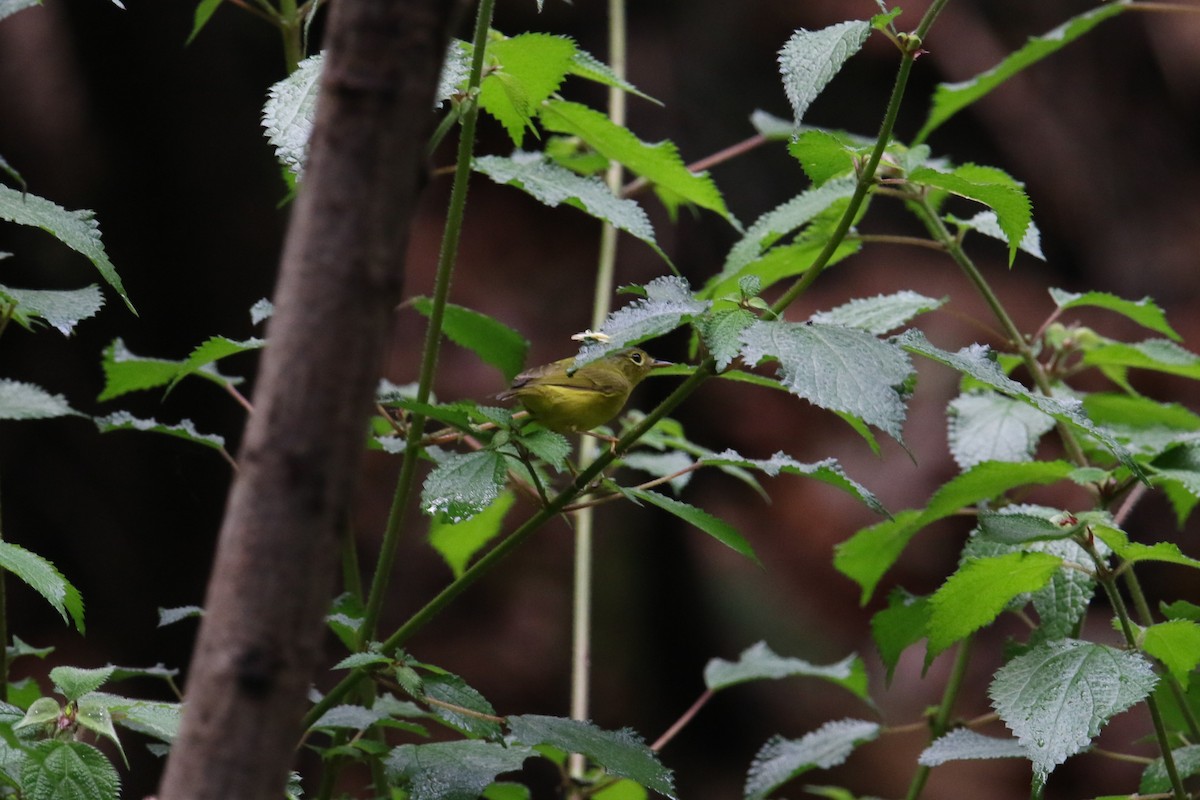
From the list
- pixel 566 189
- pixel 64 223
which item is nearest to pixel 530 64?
pixel 566 189

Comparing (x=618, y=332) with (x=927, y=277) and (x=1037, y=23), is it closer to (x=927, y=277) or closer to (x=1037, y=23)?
(x=927, y=277)

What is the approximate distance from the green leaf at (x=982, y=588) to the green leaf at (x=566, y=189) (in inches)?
11.6

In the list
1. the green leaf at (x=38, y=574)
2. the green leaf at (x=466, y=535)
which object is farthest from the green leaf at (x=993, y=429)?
the green leaf at (x=38, y=574)

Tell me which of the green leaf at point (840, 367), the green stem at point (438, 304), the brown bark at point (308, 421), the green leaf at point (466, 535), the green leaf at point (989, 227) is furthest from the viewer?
the green leaf at point (466, 535)

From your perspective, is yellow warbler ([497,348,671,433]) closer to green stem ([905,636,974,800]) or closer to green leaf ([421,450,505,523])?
green leaf ([421,450,505,523])

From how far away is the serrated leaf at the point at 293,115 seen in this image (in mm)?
639

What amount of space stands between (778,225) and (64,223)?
506 millimetres

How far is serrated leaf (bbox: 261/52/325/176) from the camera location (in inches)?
25.2

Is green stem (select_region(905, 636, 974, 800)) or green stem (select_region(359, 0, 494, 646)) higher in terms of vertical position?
green stem (select_region(359, 0, 494, 646))

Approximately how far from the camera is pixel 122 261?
2.89m

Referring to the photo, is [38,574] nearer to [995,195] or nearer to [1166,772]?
[995,195]

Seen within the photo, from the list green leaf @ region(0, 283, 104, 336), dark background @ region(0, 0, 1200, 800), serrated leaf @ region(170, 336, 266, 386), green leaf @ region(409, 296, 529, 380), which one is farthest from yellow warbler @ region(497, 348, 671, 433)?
dark background @ region(0, 0, 1200, 800)

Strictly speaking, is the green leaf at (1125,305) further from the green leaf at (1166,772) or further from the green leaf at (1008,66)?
the green leaf at (1166,772)

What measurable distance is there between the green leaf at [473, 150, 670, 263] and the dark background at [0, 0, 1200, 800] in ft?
6.17
